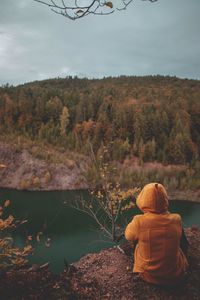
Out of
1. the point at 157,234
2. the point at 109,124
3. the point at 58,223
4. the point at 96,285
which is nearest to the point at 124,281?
the point at 96,285

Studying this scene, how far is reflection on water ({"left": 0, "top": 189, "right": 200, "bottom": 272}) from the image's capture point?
20.8 meters

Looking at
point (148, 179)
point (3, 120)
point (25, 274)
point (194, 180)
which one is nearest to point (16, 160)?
point (3, 120)

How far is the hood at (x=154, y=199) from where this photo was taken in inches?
152

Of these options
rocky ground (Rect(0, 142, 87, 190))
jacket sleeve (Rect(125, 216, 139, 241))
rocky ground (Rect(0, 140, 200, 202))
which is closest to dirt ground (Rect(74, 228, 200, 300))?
jacket sleeve (Rect(125, 216, 139, 241))

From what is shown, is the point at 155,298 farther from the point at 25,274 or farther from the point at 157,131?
the point at 157,131

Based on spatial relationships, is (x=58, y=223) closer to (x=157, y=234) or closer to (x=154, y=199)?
(x=157, y=234)

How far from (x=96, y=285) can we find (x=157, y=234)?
1609 mm

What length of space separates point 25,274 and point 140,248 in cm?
202

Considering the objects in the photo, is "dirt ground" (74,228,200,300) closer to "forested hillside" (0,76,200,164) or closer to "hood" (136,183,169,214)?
"hood" (136,183,169,214)

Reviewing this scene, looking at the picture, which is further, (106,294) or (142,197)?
(106,294)

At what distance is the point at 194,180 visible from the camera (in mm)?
44375

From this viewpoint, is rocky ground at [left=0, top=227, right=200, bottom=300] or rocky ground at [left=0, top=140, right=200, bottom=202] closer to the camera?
rocky ground at [left=0, top=227, right=200, bottom=300]

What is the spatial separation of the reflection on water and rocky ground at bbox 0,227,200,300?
29.9 feet

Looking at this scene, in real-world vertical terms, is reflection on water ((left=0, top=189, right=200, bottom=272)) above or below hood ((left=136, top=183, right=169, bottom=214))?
below
